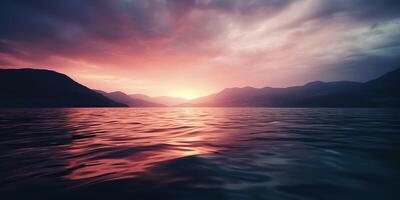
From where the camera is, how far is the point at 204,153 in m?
7.08

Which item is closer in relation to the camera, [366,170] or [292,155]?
[366,170]

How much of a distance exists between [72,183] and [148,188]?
1859mm

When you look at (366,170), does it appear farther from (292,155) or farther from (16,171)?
(16,171)

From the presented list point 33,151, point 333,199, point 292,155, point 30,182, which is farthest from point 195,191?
point 33,151

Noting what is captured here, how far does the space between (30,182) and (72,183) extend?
101cm

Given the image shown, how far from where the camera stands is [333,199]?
11.5ft

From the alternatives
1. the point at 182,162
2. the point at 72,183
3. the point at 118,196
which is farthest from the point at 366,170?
the point at 72,183

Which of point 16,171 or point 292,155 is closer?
point 16,171

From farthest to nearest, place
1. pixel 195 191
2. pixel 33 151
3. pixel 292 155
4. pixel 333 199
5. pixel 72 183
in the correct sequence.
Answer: pixel 33 151 → pixel 292 155 → pixel 72 183 → pixel 195 191 → pixel 333 199

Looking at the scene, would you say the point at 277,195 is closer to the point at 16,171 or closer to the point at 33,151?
the point at 16,171

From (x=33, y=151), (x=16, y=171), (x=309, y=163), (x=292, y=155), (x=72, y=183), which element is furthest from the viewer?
(x=33, y=151)

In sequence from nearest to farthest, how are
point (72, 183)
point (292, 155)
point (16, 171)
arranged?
point (72, 183)
point (16, 171)
point (292, 155)

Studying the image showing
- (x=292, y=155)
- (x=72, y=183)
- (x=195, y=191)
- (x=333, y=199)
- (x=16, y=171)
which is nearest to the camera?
(x=333, y=199)

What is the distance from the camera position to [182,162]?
5.91 metres
